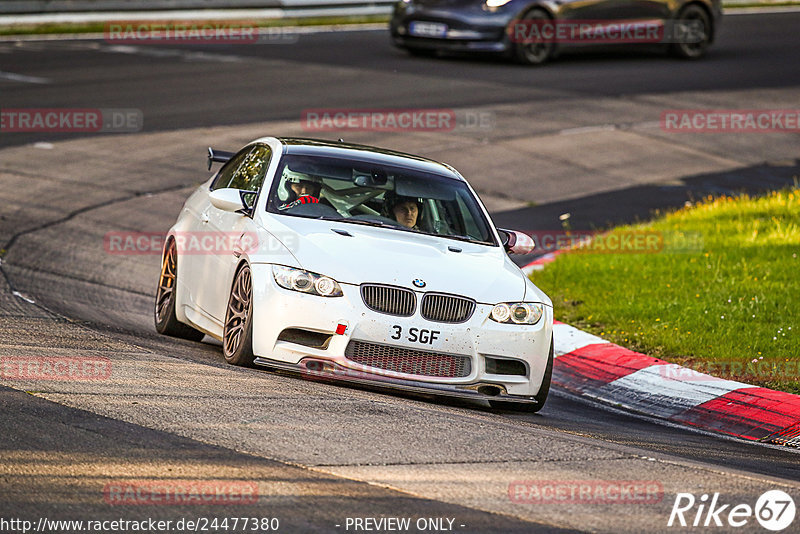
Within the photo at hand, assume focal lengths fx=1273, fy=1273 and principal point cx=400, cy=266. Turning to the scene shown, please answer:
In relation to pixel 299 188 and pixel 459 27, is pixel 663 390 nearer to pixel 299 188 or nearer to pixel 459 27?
pixel 299 188

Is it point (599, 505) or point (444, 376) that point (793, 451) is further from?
point (599, 505)

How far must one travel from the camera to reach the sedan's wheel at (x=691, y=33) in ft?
82.0

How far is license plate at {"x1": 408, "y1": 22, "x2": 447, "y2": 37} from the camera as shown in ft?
75.1

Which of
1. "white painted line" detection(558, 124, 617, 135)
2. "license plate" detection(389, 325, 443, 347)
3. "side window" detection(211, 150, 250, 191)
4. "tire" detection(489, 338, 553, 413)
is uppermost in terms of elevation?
"side window" detection(211, 150, 250, 191)

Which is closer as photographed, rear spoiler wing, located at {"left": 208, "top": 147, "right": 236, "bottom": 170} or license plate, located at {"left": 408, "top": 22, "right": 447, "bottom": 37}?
rear spoiler wing, located at {"left": 208, "top": 147, "right": 236, "bottom": 170}

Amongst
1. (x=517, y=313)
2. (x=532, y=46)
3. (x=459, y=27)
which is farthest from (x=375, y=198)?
(x=532, y=46)

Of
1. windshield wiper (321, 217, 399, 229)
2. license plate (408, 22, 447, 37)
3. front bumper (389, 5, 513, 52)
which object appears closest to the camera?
windshield wiper (321, 217, 399, 229)

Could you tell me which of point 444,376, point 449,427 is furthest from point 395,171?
point 449,427

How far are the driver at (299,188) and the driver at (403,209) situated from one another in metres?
0.49

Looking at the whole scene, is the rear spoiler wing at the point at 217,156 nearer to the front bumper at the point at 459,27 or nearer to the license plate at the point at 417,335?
the license plate at the point at 417,335

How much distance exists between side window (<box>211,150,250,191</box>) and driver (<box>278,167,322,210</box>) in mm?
945

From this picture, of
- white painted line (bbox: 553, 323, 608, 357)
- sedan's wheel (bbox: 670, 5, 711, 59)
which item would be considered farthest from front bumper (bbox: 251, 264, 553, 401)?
sedan's wheel (bbox: 670, 5, 711, 59)

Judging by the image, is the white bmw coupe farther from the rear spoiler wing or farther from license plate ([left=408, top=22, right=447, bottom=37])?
license plate ([left=408, top=22, right=447, bottom=37])

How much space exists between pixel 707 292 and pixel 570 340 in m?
1.68
